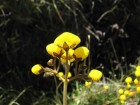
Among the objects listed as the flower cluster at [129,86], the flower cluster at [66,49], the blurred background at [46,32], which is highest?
the blurred background at [46,32]

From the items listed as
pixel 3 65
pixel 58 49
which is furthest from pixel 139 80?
pixel 3 65

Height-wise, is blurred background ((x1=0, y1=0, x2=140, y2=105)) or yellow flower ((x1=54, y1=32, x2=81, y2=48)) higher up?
blurred background ((x1=0, y1=0, x2=140, y2=105))

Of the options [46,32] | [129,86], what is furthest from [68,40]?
[46,32]

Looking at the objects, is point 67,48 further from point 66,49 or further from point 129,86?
point 129,86

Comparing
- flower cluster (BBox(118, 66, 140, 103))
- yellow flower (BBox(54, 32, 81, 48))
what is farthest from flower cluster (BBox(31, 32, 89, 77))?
flower cluster (BBox(118, 66, 140, 103))

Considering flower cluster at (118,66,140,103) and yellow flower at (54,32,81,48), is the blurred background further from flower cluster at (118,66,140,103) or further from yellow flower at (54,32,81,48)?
yellow flower at (54,32,81,48)

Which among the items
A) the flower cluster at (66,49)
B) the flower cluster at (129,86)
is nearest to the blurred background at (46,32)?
the flower cluster at (129,86)

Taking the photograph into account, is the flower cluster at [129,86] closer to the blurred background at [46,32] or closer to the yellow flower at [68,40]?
the yellow flower at [68,40]

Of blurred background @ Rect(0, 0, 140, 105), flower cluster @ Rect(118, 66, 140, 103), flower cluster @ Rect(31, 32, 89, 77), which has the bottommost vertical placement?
flower cluster @ Rect(31, 32, 89, 77)

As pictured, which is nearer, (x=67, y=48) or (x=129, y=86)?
(x=67, y=48)
